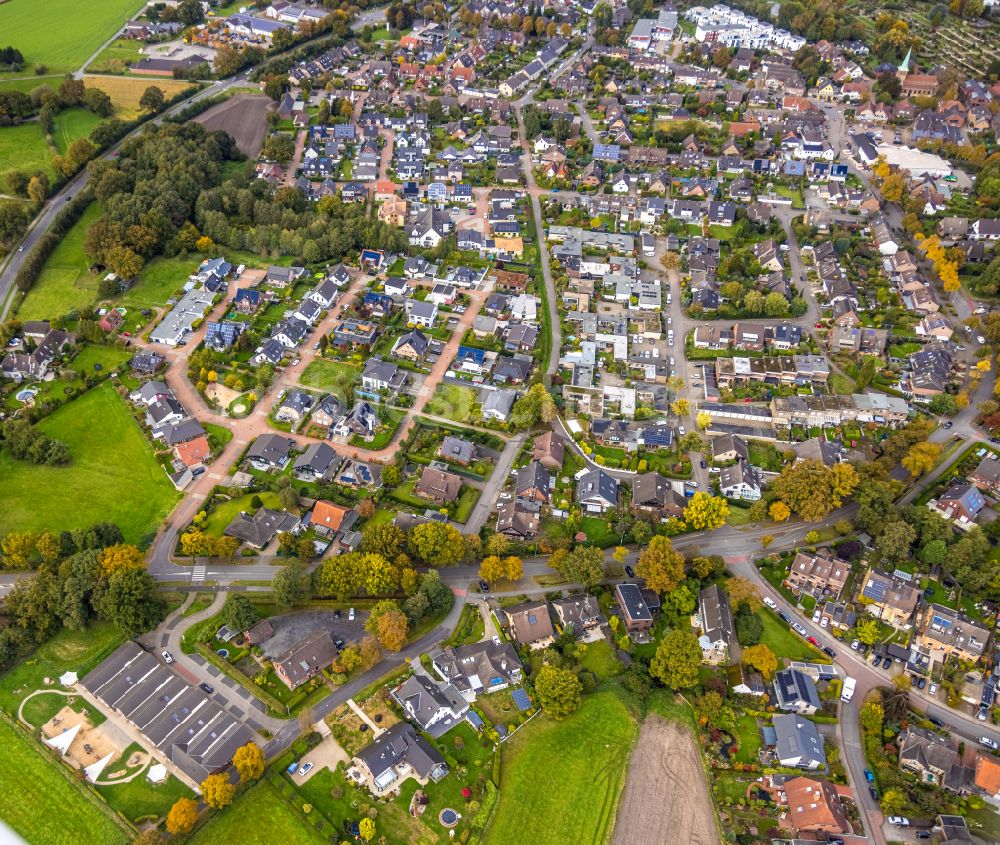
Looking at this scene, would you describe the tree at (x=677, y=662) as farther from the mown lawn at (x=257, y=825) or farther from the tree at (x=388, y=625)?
the mown lawn at (x=257, y=825)

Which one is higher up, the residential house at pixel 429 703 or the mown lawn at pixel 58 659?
the mown lawn at pixel 58 659

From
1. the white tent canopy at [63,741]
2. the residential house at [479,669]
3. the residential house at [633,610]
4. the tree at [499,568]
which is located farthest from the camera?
the tree at [499,568]

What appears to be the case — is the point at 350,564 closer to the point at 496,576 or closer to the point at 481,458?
the point at 496,576

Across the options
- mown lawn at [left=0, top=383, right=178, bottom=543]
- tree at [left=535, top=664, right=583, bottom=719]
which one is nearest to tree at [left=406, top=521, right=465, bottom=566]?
tree at [left=535, top=664, right=583, bottom=719]

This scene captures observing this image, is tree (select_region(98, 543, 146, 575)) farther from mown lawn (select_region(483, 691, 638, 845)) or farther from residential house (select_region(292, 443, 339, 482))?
mown lawn (select_region(483, 691, 638, 845))

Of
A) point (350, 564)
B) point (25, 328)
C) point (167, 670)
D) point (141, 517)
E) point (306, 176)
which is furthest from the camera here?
point (306, 176)

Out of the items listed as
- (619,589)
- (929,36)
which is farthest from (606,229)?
(929,36)

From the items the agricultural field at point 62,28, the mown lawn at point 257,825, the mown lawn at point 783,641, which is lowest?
the mown lawn at point 783,641

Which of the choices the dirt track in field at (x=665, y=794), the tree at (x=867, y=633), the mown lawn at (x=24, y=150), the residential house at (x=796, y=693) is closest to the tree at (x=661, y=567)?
the residential house at (x=796, y=693)
